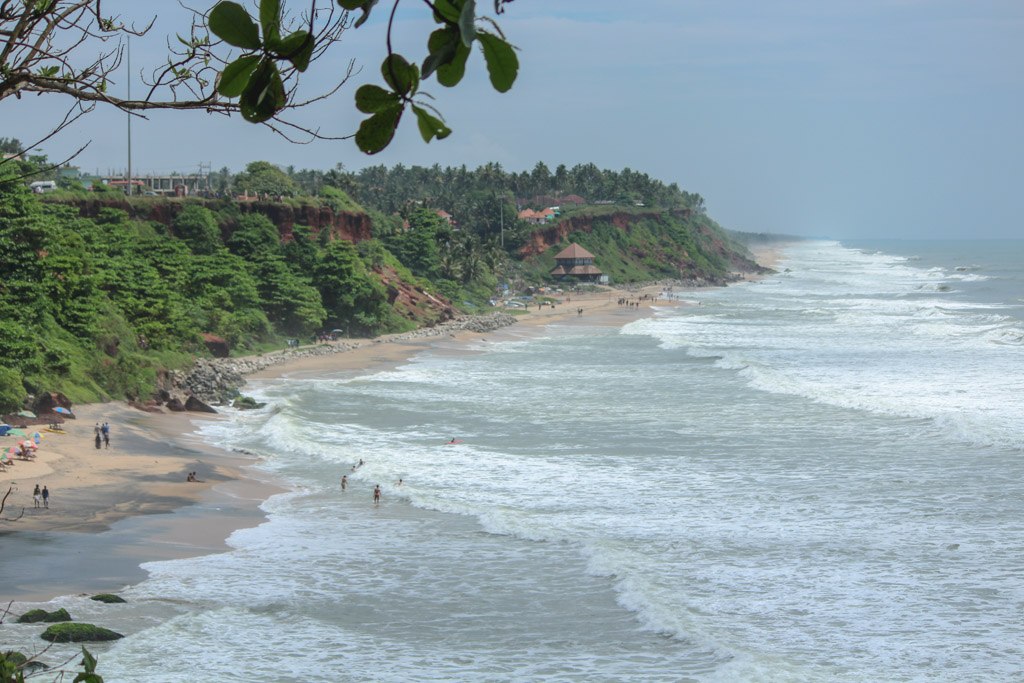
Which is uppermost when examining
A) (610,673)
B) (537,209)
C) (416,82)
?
(537,209)

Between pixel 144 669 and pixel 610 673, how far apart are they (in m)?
5.97

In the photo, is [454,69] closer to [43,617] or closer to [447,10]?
[447,10]

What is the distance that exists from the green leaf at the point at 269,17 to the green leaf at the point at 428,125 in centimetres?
29

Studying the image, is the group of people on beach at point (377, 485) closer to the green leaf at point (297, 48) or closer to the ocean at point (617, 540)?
the ocean at point (617, 540)

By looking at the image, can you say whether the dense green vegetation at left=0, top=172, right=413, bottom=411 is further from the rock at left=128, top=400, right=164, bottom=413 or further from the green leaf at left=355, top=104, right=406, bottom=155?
the green leaf at left=355, top=104, right=406, bottom=155

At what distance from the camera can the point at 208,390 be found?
126 feet

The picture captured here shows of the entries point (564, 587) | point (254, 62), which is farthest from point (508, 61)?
point (564, 587)

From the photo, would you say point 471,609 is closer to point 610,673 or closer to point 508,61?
point 610,673

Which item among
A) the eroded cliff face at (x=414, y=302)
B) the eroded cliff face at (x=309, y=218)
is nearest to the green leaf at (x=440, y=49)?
the eroded cliff face at (x=309, y=218)

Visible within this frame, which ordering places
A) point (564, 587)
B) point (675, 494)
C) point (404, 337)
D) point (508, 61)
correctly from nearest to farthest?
1. point (508, 61)
2. point (564, 587)
3. point (675, 494)
4. point (404, 337)

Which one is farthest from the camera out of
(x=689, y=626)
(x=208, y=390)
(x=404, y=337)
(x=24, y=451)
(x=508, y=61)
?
(x=404, y=337)

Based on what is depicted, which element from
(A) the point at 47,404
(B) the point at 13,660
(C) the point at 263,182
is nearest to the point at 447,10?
(B) the point at 13,660

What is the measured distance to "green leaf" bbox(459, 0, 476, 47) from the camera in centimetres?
172

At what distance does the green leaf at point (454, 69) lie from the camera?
1.85 metres
